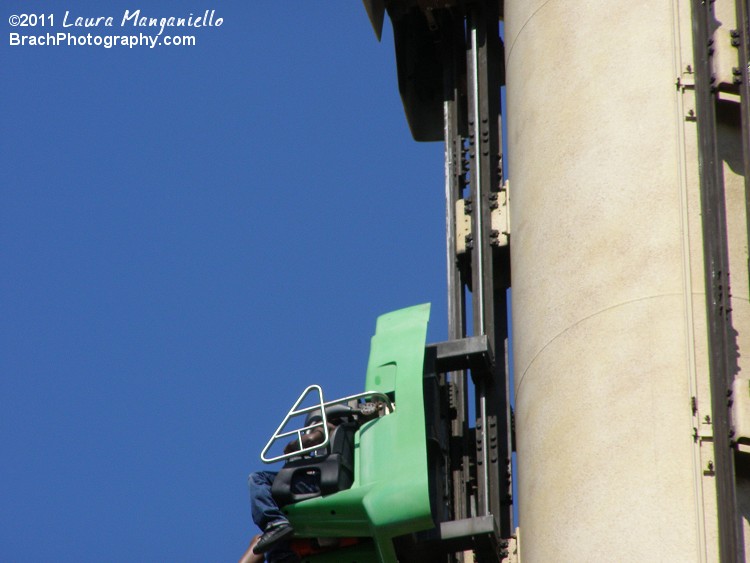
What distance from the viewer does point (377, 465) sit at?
2952 centimetres

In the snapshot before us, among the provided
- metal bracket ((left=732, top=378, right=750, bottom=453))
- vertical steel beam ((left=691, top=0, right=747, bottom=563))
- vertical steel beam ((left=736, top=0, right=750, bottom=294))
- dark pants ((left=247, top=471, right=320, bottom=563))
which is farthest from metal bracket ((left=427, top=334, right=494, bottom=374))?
metal bracket ((left=732, top=378, right=750, bottom=453))

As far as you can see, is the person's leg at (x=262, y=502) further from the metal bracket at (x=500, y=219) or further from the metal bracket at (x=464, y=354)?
the metal bracket at (x=500, y=219)

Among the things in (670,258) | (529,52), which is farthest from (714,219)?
(529,52)

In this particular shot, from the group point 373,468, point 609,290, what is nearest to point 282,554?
point 373,468

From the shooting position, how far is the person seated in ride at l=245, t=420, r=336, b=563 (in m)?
29.8

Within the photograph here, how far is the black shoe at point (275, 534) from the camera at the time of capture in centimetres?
2978

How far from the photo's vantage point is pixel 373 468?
29.6m

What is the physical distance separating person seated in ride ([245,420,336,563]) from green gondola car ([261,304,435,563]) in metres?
0.12

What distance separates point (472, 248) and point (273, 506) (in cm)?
552

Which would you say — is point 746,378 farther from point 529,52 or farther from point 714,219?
point 529,52

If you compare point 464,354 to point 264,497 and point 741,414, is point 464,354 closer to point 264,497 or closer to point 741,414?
point 264,497

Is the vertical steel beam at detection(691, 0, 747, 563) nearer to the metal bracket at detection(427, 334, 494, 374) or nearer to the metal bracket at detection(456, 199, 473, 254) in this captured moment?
the metal bracket at detection(427, 334, 494, 374)

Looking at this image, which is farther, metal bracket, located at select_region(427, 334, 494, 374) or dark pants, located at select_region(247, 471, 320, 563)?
metal bracket, located at select_region(427, 334, 494, 374)

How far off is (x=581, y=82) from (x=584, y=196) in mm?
1979
